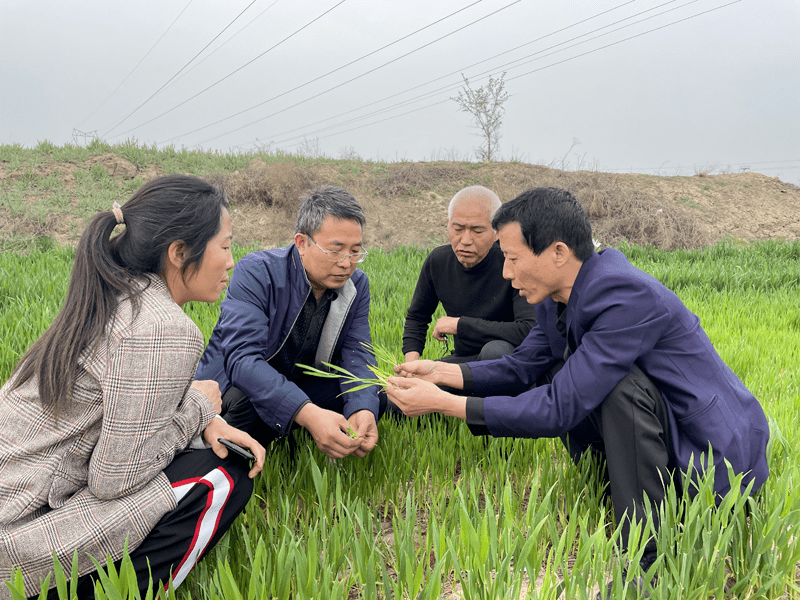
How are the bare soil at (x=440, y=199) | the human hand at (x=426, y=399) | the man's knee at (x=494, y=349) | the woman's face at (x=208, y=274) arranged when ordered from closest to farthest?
the woman's face at (x=208, y=274), the human hand at (x=426, y=399), the man's knee at (x=494, y=349), the bare soil at (x=440, y=199)

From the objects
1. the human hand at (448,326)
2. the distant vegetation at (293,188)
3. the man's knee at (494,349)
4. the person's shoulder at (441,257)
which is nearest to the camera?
the man's knee at (494,349)

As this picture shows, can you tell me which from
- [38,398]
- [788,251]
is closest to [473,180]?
[788,251]

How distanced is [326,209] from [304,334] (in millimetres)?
646

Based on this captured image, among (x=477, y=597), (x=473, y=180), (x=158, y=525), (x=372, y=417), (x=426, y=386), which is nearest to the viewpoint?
(x=477, y=597)

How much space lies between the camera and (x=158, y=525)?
1.51 metres

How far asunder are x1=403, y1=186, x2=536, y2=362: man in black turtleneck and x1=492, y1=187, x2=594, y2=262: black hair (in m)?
1.16

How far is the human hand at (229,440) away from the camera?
5.57 feet

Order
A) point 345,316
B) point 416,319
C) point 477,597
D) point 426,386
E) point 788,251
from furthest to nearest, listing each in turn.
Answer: point 788,251, point 416,319, point 345,316, point 426,386, point 477,597

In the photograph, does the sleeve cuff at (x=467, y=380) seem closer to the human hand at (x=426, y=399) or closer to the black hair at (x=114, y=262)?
the human hand at (x=426, y=399)

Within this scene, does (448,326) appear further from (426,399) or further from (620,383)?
(620,383)

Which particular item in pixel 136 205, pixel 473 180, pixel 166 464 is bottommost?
pixel 166 464

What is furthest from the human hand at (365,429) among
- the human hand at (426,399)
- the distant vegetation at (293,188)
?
the distant vegetation at (293,188)

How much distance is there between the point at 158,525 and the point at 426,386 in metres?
1.01

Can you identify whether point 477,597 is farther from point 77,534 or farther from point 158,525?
point 77,534
